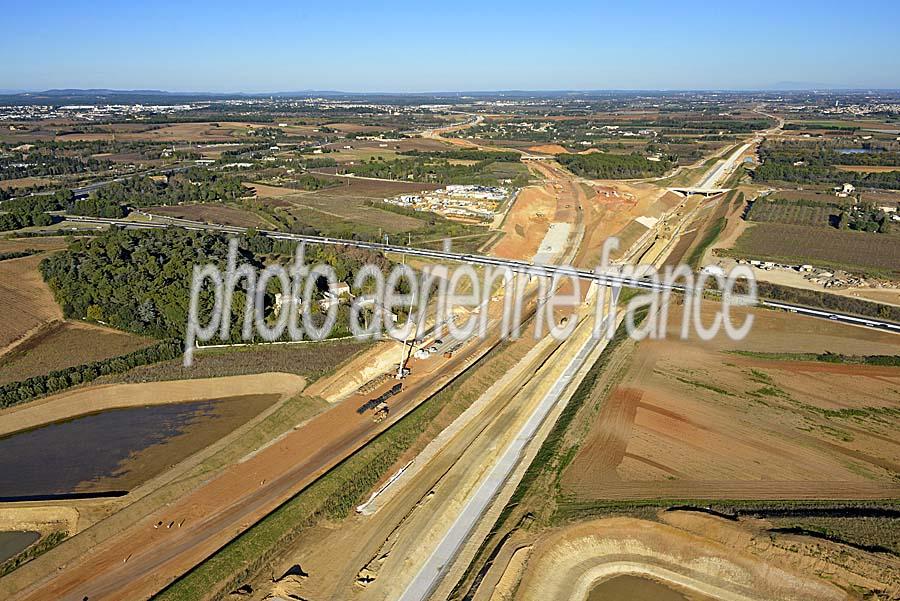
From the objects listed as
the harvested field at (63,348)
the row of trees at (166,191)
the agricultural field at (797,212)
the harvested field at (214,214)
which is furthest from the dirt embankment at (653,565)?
the row of trees at (166,191)

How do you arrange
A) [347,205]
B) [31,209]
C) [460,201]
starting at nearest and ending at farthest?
1. [31,209]
2. [347,205]
3. [460,201]

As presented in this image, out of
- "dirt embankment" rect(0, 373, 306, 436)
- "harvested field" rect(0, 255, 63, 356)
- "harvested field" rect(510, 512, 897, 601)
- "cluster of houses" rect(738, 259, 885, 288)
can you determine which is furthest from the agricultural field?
"harvested field" rect(0, 255, 63, 356)

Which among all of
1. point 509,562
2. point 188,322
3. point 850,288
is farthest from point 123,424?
point 850,288

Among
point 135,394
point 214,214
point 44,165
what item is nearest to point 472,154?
point 214,214

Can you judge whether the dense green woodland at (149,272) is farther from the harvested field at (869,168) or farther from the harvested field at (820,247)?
the harvested field at (869,168)

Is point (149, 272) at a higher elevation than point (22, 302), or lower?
higher

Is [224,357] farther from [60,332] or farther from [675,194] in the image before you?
[675,194]

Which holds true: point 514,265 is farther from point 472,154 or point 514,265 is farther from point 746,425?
point 472,154

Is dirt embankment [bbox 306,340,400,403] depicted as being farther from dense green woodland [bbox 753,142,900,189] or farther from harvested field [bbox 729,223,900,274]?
dense green woodland [bbox 753,142,900,189]
